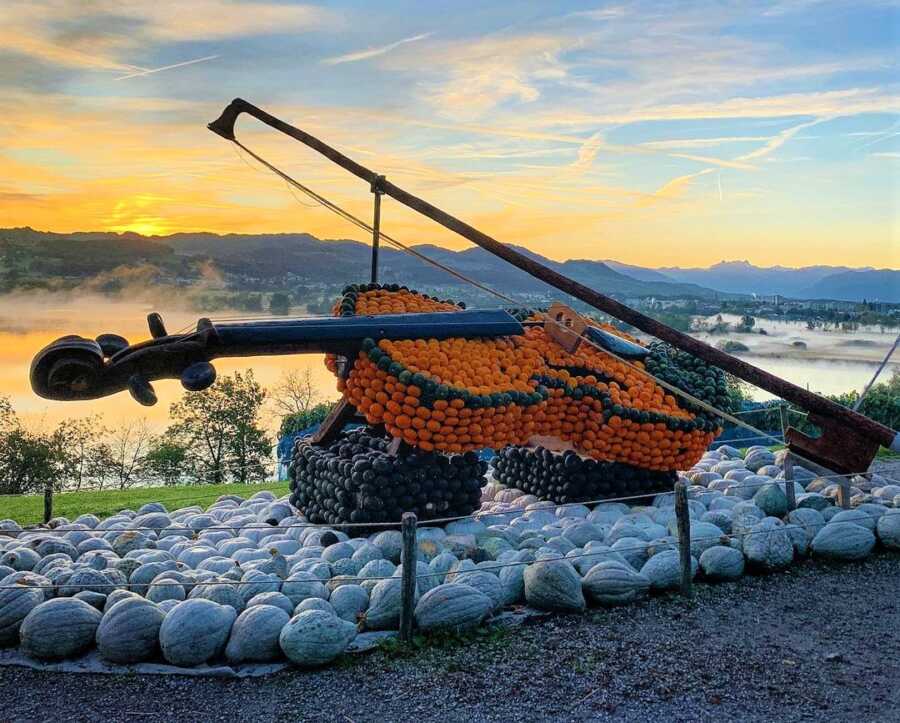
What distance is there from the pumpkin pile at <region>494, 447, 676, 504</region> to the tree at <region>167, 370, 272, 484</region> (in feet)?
27.4

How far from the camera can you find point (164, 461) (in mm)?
17109

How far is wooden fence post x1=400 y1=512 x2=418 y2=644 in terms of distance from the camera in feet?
20.5

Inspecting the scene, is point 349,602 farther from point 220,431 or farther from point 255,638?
point 220,431

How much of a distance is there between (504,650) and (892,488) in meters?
5.61

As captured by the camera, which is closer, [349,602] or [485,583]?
[349,602]

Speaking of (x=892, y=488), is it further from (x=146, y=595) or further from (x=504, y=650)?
(x=146, y=595)

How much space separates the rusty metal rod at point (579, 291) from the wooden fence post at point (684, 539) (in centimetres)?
209

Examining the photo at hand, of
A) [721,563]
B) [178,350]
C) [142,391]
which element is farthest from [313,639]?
[721,563]

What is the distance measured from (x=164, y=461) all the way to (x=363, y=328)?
10.2 meters

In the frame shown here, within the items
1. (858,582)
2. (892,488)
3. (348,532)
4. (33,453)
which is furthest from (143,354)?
(33,453)

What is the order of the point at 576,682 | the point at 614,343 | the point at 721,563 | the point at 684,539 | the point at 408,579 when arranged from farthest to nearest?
the point at 614,343
the point at 721,563
the point at 684,539
the point at 408,579
the point at 576,682

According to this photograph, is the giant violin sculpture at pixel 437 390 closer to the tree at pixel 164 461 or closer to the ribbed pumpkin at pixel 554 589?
the ribbed pumpkin at pixel 554 589

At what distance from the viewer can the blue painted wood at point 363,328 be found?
313 inches

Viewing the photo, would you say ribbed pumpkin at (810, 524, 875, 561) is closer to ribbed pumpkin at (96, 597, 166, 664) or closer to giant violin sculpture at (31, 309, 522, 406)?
giant violin sculpture at (31, 309, 522, 406)
